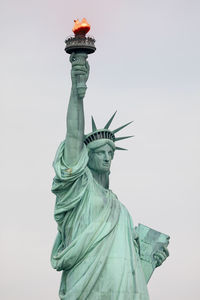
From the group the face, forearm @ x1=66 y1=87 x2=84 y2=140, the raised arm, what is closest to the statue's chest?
the face

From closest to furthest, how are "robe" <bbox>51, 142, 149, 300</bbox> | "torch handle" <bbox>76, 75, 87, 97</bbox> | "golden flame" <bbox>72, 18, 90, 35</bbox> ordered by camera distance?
"robe" <bbox>51, 142, 149, 300</bbox>, "torch handle" <bbox>76, 75, 87, 97</bbox>, "golden flame" <bbox>72, 18, 90, 35</bbox>

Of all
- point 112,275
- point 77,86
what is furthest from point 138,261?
point 77,86

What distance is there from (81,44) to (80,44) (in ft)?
0.08

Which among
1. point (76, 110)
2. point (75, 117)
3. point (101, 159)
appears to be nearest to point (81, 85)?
point (76, 110)

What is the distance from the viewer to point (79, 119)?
A: 176 ft

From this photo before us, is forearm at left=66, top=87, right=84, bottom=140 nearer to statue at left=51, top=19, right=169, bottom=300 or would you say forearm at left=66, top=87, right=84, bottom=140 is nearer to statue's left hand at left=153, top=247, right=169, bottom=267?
statue at left=51, top=19, right=169, bottom=300

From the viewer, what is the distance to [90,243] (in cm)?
5322

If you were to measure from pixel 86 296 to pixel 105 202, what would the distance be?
2.69 metres

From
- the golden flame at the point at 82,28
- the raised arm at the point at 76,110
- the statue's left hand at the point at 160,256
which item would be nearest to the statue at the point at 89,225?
the raised arm at the point at 76,110

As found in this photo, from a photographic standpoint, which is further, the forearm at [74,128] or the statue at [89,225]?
the forearm at [74,128]

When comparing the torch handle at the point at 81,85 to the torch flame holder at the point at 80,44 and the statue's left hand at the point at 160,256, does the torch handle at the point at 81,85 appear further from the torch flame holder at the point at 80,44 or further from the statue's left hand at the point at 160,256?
the statue's left hand at the point at 160,256

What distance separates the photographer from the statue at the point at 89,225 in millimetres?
53000

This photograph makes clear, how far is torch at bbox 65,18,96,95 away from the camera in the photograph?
53500 millimetres

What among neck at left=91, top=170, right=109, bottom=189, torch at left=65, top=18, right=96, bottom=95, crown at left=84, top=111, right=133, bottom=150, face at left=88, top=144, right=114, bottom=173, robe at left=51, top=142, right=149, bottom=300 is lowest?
robe at left=51, top=142, right=149, bottom=300
